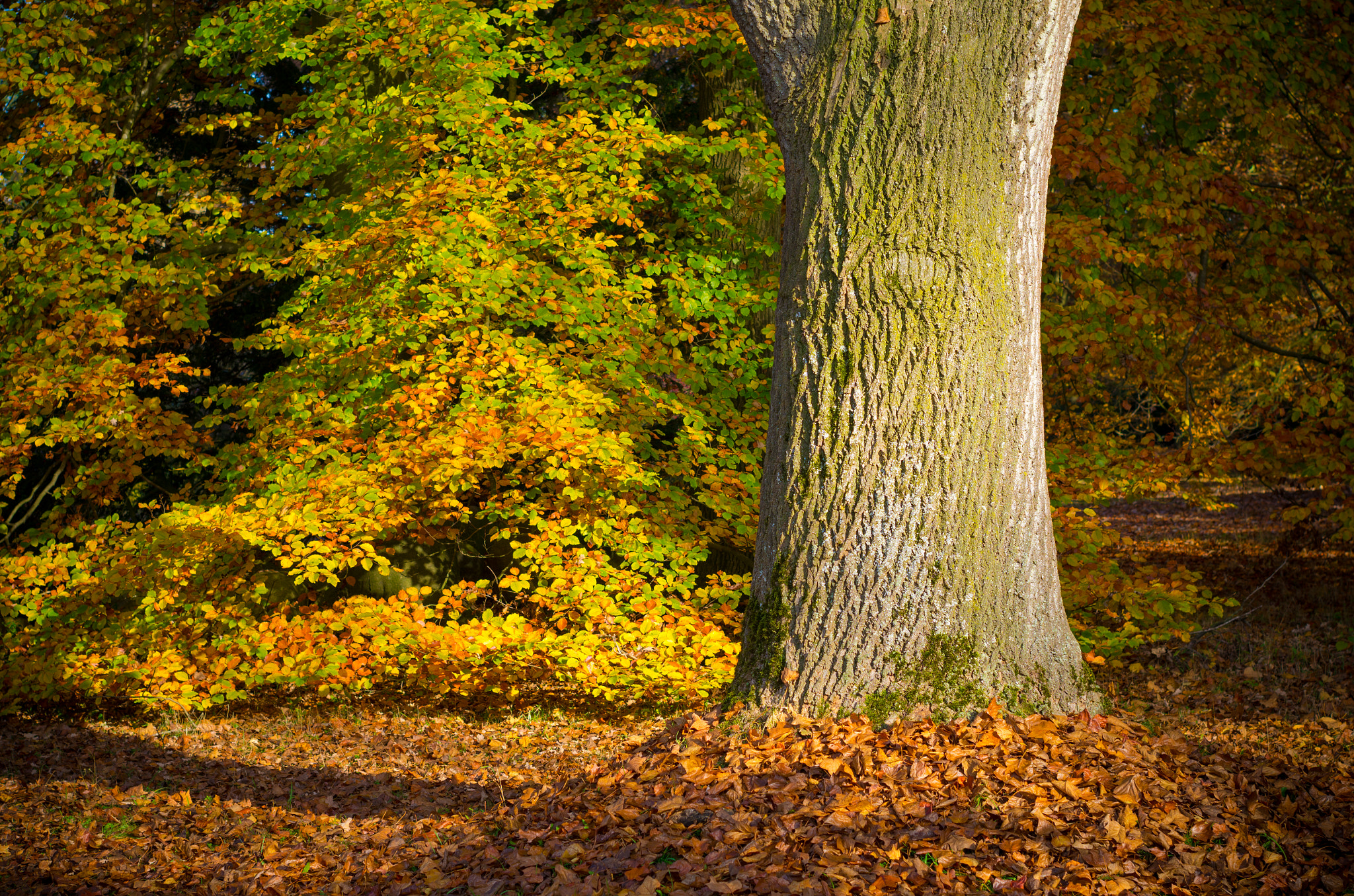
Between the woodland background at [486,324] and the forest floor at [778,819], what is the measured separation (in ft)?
3.23

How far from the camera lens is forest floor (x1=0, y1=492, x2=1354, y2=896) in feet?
10.3

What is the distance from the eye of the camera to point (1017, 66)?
12.5 ft

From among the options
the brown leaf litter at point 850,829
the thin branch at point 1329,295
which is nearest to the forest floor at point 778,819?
the brown leaf litter at point 850,829

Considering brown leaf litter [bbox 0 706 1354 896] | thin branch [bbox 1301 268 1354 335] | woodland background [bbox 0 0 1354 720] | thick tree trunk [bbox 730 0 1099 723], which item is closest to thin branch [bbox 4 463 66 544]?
woodland background [bbox 0 0 1354 720]

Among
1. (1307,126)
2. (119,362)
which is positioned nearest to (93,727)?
(119,362)

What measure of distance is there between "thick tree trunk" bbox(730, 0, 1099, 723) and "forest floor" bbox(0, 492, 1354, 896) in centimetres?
28

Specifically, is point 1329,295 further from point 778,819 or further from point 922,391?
point 778,819

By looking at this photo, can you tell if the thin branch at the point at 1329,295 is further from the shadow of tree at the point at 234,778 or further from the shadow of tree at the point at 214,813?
the shadow of tree at the point at 234,778

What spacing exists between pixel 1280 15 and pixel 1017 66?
6.74 meters

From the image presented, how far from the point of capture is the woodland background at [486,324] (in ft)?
21.1

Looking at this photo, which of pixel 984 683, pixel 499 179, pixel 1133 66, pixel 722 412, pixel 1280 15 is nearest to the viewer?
pixel 984 683

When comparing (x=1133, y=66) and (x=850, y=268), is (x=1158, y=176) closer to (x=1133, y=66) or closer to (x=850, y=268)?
(x=1133, y=66)

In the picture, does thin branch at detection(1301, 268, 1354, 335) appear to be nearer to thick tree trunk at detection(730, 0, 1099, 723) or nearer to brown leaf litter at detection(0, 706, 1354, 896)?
brown leaf litter at detection(0, 706, 1354, 896)

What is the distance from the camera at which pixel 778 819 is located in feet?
Answer: 10.9
